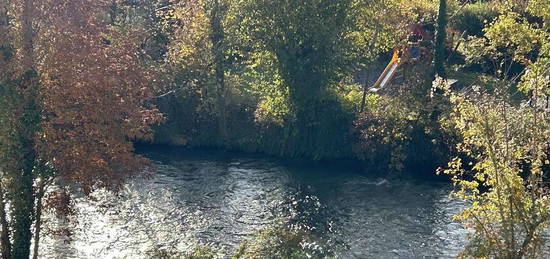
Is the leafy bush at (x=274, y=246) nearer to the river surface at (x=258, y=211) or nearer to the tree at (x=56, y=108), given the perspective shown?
the tree at (x=56, y=108)

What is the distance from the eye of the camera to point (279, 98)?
1599 inches

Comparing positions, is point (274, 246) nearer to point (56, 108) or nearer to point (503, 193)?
point (503, 193)

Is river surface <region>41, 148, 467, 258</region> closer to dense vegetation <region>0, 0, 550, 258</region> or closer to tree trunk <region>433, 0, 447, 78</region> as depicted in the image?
dense vegetation <region>0, 0, 550, 258</region>

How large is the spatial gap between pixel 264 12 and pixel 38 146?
20.8m

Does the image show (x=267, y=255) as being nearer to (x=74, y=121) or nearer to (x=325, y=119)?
(x=74, y=121)

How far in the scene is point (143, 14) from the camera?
4922 cm

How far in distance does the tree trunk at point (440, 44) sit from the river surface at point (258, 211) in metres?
6.85

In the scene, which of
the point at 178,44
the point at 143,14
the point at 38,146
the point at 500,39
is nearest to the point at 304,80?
the point at 178,44

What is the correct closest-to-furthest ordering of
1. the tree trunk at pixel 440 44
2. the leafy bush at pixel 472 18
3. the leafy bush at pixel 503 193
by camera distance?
the leafy bush at pixel 503 193 < the tree trunk at pixel 440 44 < the leafy bush at pixel 472 18

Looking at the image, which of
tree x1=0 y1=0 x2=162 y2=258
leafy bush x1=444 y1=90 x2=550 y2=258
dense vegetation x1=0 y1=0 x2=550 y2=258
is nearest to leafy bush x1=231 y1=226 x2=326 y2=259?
dense vegetation x1=0 y1=0 x2=550 y2=258

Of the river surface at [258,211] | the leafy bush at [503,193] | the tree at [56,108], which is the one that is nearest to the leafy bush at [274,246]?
the tree at [56,108]

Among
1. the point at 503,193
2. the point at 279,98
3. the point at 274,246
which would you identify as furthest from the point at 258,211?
the point at 503,193

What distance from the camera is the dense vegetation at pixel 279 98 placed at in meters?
16.0

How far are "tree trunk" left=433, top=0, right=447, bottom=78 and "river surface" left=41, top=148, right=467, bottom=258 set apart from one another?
22.5ft
